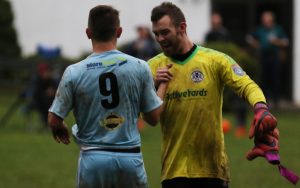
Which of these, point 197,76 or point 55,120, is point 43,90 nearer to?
point 197,76

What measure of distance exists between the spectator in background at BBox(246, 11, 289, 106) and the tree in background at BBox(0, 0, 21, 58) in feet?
31.7

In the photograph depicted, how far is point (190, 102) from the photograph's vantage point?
7.41 meters

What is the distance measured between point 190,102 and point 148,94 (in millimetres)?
717

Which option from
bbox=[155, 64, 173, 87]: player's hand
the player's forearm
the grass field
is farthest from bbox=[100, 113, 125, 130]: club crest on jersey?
the grass field

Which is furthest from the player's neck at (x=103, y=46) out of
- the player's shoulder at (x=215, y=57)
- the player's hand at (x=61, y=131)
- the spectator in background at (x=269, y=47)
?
the spectator in background at (x=269, y=47)

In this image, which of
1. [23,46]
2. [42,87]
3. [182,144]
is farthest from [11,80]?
[182,144]

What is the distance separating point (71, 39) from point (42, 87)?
39.6 ft

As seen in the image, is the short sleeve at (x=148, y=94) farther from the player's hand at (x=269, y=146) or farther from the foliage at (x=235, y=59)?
the foliage at (x=235, y=59)

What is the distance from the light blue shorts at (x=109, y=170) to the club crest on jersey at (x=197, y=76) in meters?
0.98

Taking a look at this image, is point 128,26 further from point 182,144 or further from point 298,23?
point 182,144

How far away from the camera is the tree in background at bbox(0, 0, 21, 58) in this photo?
29.6 m

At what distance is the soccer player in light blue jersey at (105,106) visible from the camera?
21.7 feet

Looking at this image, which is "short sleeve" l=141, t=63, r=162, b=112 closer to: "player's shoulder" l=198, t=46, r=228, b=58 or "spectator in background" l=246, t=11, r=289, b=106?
"player's shoulder" l=198, t=46, r=228, b=58

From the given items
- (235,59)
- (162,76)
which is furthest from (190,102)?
(235,59)
